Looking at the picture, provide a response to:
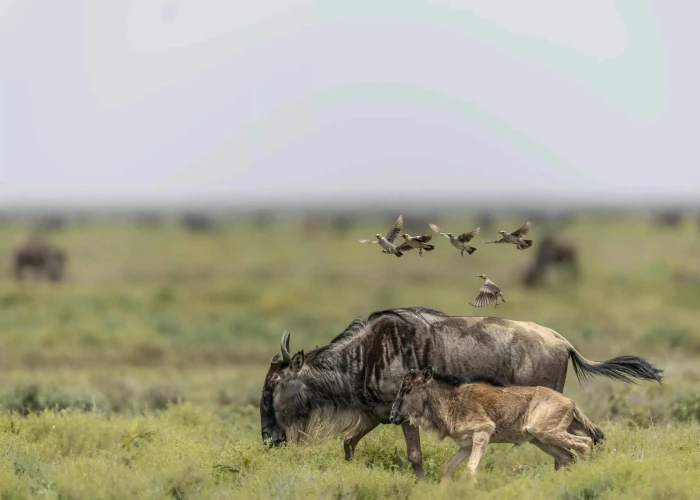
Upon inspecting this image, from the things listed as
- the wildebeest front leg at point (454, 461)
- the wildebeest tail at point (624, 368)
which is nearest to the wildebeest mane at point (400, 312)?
the wildebeest tail at point (624, 368)

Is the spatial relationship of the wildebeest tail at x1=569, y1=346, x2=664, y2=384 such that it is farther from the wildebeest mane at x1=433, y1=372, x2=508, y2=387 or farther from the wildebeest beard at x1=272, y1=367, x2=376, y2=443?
the wildebeest beard at x1=272, y1=367, x2=376, y2=443

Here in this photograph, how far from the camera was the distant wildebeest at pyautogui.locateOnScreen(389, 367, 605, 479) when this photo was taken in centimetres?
895

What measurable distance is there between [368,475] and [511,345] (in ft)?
6.84

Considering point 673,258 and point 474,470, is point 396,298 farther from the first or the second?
point 474,470

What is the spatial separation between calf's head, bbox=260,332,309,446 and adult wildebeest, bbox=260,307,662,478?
1 cm

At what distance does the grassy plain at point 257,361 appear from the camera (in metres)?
8.69

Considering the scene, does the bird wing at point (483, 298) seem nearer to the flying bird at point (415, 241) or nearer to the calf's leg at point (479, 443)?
the flying bird at point (415, 241)

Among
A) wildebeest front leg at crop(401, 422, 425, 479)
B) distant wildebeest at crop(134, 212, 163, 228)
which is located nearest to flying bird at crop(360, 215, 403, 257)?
wildebeest front leg at crop(401, 422, 425, 479)

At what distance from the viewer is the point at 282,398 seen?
10.2 meters

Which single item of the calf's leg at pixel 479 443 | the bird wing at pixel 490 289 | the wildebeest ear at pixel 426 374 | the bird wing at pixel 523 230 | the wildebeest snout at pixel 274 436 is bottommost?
the wildebeest snout at pixel 274 436

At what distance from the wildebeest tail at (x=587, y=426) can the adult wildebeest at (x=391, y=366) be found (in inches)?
26.3

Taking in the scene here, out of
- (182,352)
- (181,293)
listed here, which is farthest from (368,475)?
(181,293)

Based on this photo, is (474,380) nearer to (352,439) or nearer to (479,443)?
(479,443)

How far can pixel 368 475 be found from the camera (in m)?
8.88
